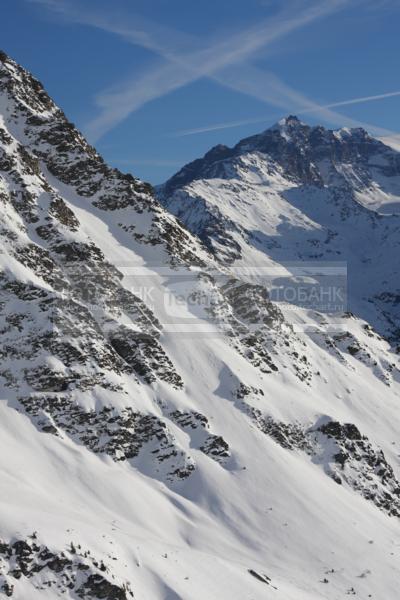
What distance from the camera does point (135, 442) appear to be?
193ft

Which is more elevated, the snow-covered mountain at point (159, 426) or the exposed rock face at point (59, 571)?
the snow-covered mountain at point (159, 426)

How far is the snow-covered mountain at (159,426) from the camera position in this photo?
4356 cm

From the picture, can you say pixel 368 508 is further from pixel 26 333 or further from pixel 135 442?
pixel 26 333

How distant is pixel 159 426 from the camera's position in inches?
2363

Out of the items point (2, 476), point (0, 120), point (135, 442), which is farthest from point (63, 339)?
point (0, 120)

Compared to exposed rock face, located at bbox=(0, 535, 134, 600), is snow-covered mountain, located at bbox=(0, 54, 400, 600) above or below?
above

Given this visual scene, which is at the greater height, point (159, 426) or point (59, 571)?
point (159, 426)

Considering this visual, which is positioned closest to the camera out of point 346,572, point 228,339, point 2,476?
point 2,476

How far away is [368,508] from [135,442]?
964 inches

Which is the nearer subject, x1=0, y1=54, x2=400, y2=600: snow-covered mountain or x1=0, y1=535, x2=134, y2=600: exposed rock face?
x1=0, y1=535, x2=134, y2=600: exposed rock face

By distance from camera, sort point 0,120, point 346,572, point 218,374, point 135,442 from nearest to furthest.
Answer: point 346,572 < point 135,442 < point 218,374 < point 0,120

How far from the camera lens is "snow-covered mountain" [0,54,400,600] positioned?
43562 millimetres

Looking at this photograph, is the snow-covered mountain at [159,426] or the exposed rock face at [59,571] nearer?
the exposed rock face at [59,571]

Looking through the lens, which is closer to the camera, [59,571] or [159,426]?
[59,571]
